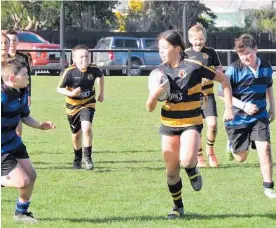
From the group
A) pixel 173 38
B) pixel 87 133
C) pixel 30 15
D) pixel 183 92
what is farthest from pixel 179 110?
pixel 30 15

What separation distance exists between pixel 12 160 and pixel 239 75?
Result: 2931 mm

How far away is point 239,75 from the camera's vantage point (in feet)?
29.2

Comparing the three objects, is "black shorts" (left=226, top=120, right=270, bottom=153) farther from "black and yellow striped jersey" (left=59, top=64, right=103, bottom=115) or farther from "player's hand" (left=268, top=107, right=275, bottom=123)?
"black and yellow striped jersey" (left=59, top=64, right=103, bottom=115)

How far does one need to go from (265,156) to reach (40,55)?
23189mm

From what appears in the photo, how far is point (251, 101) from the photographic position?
8930 mm

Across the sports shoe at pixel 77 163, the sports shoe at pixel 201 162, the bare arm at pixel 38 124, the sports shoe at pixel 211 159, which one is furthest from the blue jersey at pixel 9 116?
the sports shoe at pixel 211 159

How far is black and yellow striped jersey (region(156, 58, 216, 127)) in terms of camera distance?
746 centimetres

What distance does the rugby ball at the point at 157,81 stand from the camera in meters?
7.18

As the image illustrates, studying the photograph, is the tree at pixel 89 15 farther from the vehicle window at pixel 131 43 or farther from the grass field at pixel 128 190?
the grass field at pixel 128 190

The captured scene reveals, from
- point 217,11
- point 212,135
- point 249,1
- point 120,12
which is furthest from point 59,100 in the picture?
point 217,11

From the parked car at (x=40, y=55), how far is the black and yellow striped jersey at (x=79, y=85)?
64.6 feet

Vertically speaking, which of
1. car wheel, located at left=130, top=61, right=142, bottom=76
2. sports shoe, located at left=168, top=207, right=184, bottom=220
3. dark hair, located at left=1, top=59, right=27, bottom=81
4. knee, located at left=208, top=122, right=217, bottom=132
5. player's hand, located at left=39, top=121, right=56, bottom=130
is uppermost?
dark hair, located at left=1, top=59, right=27, bottom=81

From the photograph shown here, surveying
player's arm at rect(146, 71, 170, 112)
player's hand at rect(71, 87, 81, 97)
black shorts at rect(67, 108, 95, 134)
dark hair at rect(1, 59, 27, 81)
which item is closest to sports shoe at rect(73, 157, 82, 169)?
black shorts at rect(67, 108, 95, 134)

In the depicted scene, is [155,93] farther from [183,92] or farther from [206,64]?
[206,64]
